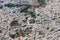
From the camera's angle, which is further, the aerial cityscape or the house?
the house

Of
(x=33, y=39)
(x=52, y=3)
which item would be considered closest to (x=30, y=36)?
(x=33, y=39)

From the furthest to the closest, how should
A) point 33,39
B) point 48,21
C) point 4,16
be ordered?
point 4,16 → point 48,21 → point 33,39

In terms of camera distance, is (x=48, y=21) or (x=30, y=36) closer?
(x=30, y=36)

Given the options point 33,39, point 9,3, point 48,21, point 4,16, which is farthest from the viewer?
point 9,3

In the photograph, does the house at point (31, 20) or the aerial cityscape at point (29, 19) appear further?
the house at point (31, 20)

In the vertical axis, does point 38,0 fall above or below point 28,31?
above

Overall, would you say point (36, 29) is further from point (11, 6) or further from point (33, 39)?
point (11, 6)
